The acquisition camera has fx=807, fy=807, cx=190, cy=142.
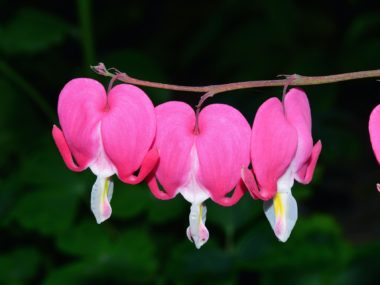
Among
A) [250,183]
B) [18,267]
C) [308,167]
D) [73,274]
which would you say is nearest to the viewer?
[250,183]

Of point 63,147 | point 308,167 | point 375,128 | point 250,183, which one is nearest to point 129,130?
point 63,147

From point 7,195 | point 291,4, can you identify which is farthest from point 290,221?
point 291,4

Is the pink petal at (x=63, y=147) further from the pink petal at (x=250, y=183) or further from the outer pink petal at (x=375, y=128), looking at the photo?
the outer pink petal at (x=375, y=128)

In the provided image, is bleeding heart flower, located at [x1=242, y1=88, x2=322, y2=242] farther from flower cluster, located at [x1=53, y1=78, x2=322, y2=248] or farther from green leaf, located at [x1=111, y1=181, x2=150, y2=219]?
green leaf, located at [x1=111, y1=181, x2=150, y2=219]

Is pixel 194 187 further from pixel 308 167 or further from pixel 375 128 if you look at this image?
pixel 375 128

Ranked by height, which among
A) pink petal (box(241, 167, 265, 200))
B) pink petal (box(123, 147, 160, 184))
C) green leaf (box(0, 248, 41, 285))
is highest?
green leaf (box(0, 248, 41, 285))

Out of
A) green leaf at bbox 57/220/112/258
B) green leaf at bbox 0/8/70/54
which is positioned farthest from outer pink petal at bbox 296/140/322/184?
green leaf at bbox 0/8/70/54
